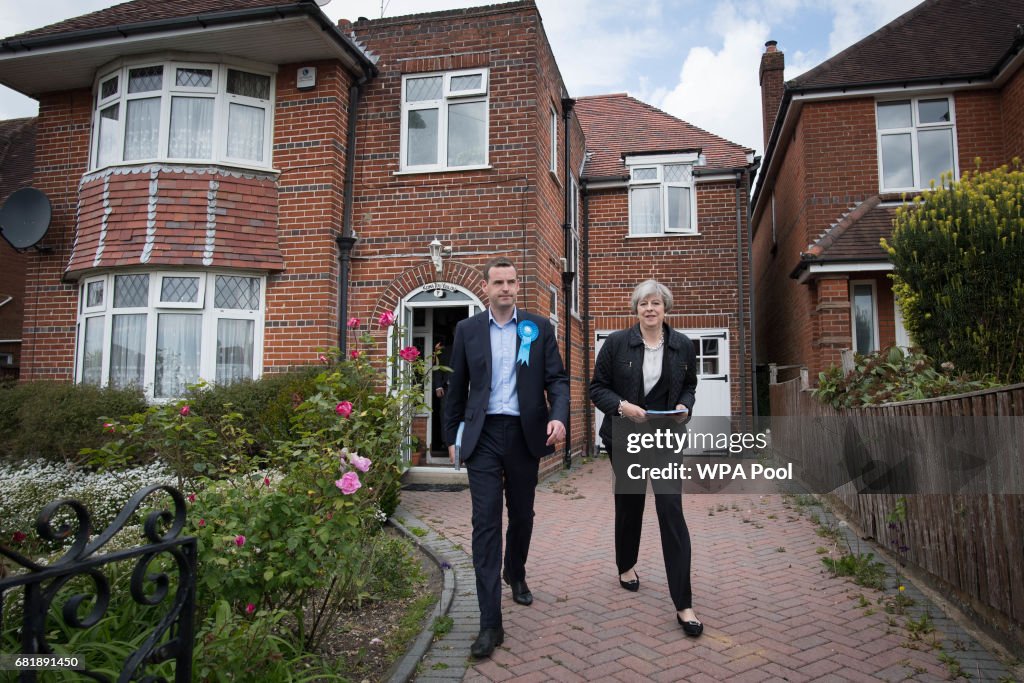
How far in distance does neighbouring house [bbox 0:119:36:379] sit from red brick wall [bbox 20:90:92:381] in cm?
587

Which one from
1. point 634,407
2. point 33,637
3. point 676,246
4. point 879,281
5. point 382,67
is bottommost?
point 33,637

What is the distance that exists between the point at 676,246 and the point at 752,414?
3.71 meters

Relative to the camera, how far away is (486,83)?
9.70m

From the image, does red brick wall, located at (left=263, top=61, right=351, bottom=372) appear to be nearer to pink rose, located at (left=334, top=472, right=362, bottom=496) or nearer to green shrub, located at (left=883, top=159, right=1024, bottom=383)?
pink rose, located at (left=334, top=472, right=362, bottom=496)

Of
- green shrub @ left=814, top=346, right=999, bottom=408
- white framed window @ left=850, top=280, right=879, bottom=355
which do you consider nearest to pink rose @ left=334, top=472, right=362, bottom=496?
green shrub @ left=814, top=346, right=999, bottom=408

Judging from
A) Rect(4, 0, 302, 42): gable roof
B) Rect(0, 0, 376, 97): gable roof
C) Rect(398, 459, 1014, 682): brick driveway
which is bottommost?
Rect(398, 459, 1014, 682): brick driveway

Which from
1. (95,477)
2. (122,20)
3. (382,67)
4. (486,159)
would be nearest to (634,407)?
(95,477)

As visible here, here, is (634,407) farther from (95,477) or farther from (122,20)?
(122,20)

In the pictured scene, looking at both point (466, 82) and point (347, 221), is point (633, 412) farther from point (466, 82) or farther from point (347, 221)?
point (466, 82)

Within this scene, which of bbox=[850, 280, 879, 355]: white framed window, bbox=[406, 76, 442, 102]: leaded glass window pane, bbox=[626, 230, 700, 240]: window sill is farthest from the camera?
bbox=[626, 230, 700, 240]: window sill

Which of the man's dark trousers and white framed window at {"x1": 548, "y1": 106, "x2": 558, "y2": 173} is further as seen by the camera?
white framed window at {"x1": 548, "y1": 106, "x2": 558, "y2": 173}

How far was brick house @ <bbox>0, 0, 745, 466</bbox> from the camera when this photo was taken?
30.1ft

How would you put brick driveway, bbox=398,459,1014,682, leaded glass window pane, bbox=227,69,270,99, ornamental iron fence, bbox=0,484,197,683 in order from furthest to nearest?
leaded glass window pane, bbox=227,69,270,99, brick driveway, bbox=398,459,1014,682, ornamental iron fence, bbox=0,484,197,683

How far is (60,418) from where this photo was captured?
7562 millimetres
